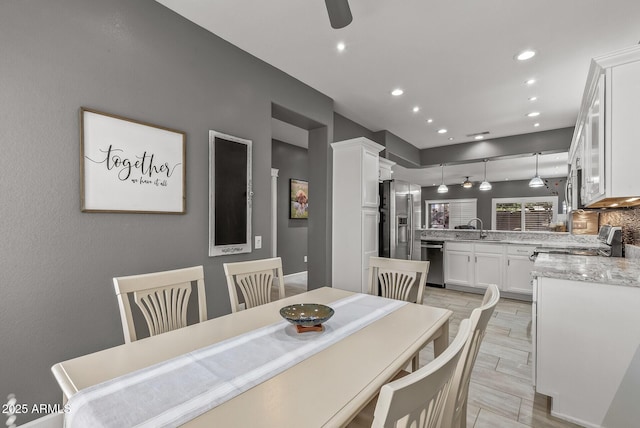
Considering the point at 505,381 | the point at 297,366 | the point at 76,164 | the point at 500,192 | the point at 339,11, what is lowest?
the point at 505,381

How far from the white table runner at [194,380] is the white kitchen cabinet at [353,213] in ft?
7.39

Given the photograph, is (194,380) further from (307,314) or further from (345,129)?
(345,129)

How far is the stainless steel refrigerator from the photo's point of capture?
4555 millimetres

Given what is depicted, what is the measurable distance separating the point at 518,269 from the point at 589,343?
307cm

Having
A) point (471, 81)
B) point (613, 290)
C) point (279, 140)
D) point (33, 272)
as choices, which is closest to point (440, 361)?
point (613, 290)

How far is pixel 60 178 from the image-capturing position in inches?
64.1

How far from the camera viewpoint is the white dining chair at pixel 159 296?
135 cm

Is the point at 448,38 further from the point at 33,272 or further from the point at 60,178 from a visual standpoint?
the point at 33,272

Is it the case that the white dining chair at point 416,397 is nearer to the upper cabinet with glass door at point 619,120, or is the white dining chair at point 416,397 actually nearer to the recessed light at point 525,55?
the upper cabinet with glass door at point 619,120

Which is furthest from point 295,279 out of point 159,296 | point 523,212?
point 523,212

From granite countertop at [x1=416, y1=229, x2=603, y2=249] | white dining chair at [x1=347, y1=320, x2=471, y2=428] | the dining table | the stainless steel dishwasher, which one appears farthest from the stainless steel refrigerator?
white dining chair at [x1=347, y1=320, x2=471, y2=428]

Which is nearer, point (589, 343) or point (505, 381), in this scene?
point (589, 343)

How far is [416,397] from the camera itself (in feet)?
1.76

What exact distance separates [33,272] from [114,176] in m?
0.65
